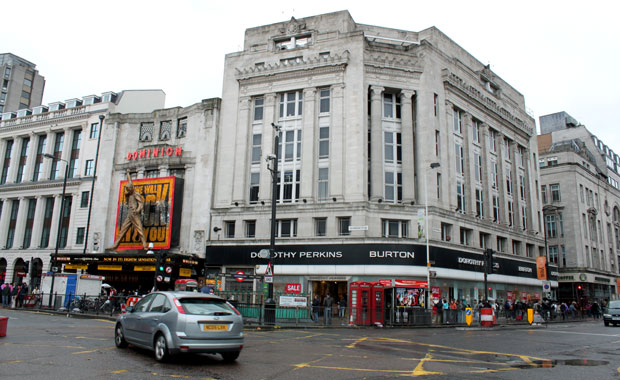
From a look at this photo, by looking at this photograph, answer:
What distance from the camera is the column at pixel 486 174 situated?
1759 inches

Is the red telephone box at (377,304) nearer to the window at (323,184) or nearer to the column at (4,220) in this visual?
the window at (323,184)

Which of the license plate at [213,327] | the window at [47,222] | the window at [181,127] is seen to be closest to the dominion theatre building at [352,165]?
the window at [181,127]

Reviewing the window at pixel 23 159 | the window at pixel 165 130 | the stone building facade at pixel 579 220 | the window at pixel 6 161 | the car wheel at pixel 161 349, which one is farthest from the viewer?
the stone building facade at pixel 579 220

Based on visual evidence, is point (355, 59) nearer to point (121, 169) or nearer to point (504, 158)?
point (504, 158)

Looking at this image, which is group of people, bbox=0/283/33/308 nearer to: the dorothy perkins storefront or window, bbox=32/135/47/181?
the dorothy perkins storefront

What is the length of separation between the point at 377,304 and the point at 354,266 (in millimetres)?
6530

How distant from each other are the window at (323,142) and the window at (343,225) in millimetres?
5419

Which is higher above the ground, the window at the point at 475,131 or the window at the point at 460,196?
the window at the point at 475,131

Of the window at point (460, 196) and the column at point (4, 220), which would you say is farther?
the column at point (4, 220)

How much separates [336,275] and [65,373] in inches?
1057

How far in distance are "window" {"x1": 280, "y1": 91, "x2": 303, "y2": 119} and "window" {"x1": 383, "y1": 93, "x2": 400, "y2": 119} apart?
7085 mm

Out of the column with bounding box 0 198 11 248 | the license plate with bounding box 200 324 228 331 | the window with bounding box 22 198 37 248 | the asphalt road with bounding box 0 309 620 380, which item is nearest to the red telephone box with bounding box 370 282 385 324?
the asphalt road with bounding box 0 309 620 380

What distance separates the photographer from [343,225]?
3622cm

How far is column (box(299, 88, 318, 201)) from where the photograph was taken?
3731 centimetres
